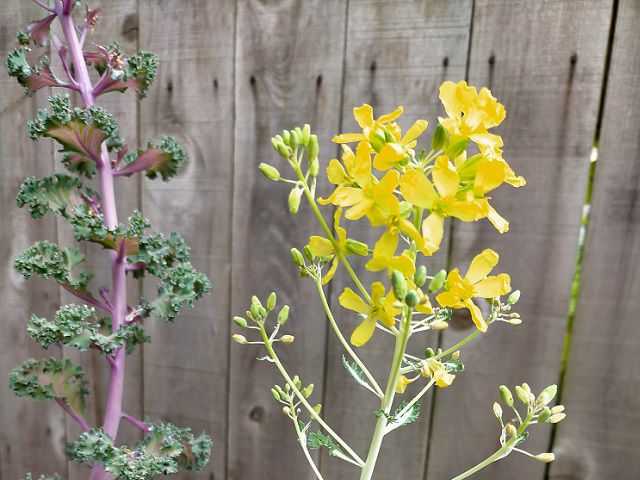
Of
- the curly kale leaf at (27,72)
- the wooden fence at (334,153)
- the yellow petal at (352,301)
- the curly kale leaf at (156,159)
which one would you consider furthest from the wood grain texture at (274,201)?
the yellow petal at (352,301)

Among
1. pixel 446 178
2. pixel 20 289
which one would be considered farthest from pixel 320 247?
pixel 20 289

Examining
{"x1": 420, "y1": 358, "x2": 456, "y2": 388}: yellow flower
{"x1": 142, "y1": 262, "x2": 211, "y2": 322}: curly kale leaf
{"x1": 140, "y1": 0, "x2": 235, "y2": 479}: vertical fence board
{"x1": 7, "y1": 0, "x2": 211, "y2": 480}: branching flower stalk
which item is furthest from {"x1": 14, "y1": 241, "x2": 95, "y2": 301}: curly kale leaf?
{"x1": 420, "y1": 358, "x2": 456, "y2": 388}: yellow flower

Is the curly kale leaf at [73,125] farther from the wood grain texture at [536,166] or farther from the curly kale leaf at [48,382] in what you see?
the wood grain texture at [536,166]

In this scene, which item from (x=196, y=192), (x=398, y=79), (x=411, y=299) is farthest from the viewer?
(x=196, y=192)

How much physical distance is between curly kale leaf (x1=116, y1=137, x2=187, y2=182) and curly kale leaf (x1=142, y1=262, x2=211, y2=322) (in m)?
0.16

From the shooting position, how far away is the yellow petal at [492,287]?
42 cm

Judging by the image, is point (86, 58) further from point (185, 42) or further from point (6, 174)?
point (6, 174)

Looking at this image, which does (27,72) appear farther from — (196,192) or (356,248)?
(356,248)

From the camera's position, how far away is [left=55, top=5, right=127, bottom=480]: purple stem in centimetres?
61

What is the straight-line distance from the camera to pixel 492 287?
1.40 ft

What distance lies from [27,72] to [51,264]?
0.89ft

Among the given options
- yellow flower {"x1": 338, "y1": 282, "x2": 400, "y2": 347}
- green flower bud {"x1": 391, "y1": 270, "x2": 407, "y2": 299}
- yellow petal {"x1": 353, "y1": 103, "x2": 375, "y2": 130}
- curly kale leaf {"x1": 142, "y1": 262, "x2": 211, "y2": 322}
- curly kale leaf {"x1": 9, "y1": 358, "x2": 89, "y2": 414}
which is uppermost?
yellow petal {"x1": 353, "y1": 103, "x2": 375, "y2": 130}

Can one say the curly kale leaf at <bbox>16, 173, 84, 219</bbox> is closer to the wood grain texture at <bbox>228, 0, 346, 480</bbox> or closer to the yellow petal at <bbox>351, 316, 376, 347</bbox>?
the wood grain texture at <bbox>228, 0, 346, 480</bbox>

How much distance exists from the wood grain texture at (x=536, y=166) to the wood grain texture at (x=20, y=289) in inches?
38.5
